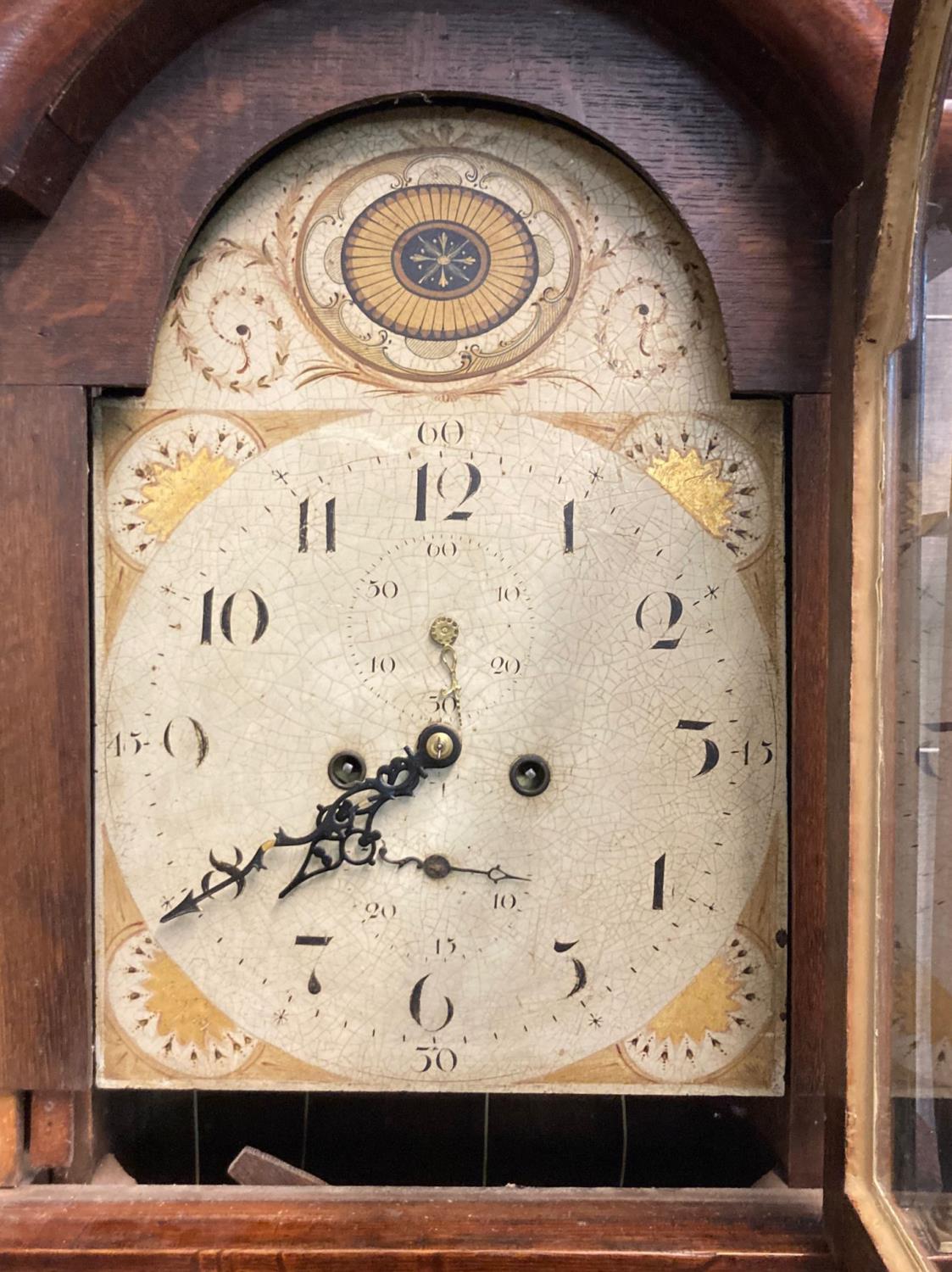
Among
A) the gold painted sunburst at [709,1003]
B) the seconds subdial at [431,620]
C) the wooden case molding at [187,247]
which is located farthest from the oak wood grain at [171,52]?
the gold painted sunburst at [709,1003]

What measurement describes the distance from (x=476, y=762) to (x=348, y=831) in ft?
0.48

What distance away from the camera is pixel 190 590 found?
106 cm

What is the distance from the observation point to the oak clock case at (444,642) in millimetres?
1050

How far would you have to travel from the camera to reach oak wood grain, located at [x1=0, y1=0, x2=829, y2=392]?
1014mm

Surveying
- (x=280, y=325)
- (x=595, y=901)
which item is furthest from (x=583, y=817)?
(x=280, y=325)

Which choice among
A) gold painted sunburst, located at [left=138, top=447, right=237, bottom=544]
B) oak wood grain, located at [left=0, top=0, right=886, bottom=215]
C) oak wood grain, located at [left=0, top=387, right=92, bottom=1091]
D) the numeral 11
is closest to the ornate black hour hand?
oak wood grain, located at [left=0, top=387, right=92, bottom=1091]

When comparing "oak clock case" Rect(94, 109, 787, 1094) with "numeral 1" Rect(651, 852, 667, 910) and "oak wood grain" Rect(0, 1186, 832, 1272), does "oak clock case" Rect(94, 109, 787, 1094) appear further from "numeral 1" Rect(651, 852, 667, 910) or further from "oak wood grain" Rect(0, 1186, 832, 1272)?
"oak wood grain" Rect(0, 1186, 832, 1272)

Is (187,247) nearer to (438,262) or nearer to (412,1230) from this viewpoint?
(438,262)

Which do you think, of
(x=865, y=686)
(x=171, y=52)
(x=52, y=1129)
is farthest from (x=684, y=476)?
(x=52, y=1129)

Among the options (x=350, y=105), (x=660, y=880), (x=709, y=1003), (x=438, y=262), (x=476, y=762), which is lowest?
(x=709, y=1003)

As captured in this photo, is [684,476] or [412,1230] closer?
[412,1230]

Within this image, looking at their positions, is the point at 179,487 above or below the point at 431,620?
above

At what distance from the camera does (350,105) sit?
102cm

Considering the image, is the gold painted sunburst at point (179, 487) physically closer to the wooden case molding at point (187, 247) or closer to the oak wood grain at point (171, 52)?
the wooden case molding at point (187, 247)
